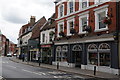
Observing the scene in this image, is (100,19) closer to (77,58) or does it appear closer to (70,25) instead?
(70,25)

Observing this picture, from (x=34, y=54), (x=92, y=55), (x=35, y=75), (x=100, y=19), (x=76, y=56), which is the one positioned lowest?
(x=35, y=75)

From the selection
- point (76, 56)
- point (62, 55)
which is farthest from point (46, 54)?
point (76, 56)

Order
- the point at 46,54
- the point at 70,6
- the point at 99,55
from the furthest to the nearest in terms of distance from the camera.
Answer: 1. the point at 46,54
2. the point at 70,6
3. the point at 99,55

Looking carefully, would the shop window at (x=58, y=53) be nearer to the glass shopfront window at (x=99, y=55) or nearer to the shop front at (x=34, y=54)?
the glass shopfront window at (x=99, y=55)

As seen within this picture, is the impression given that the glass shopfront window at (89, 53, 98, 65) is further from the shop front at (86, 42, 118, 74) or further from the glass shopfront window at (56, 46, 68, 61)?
the glass shopfront window at (56, 46, 68, 61)

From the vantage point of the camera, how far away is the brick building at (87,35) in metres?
16.5

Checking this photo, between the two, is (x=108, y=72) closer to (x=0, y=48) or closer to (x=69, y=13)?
(x=69, y=13)

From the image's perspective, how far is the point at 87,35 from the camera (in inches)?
773

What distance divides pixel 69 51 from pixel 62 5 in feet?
24.8

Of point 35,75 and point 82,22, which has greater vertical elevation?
point 82,22

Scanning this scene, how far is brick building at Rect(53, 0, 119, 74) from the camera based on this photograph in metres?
16.5

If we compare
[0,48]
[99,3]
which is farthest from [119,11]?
[0,48]

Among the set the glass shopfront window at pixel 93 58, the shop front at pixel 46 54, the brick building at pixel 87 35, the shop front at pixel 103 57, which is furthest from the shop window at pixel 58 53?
the glass shopfront window at pixel 93 58

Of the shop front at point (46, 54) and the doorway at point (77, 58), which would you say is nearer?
the doorway at point (77, 58)
